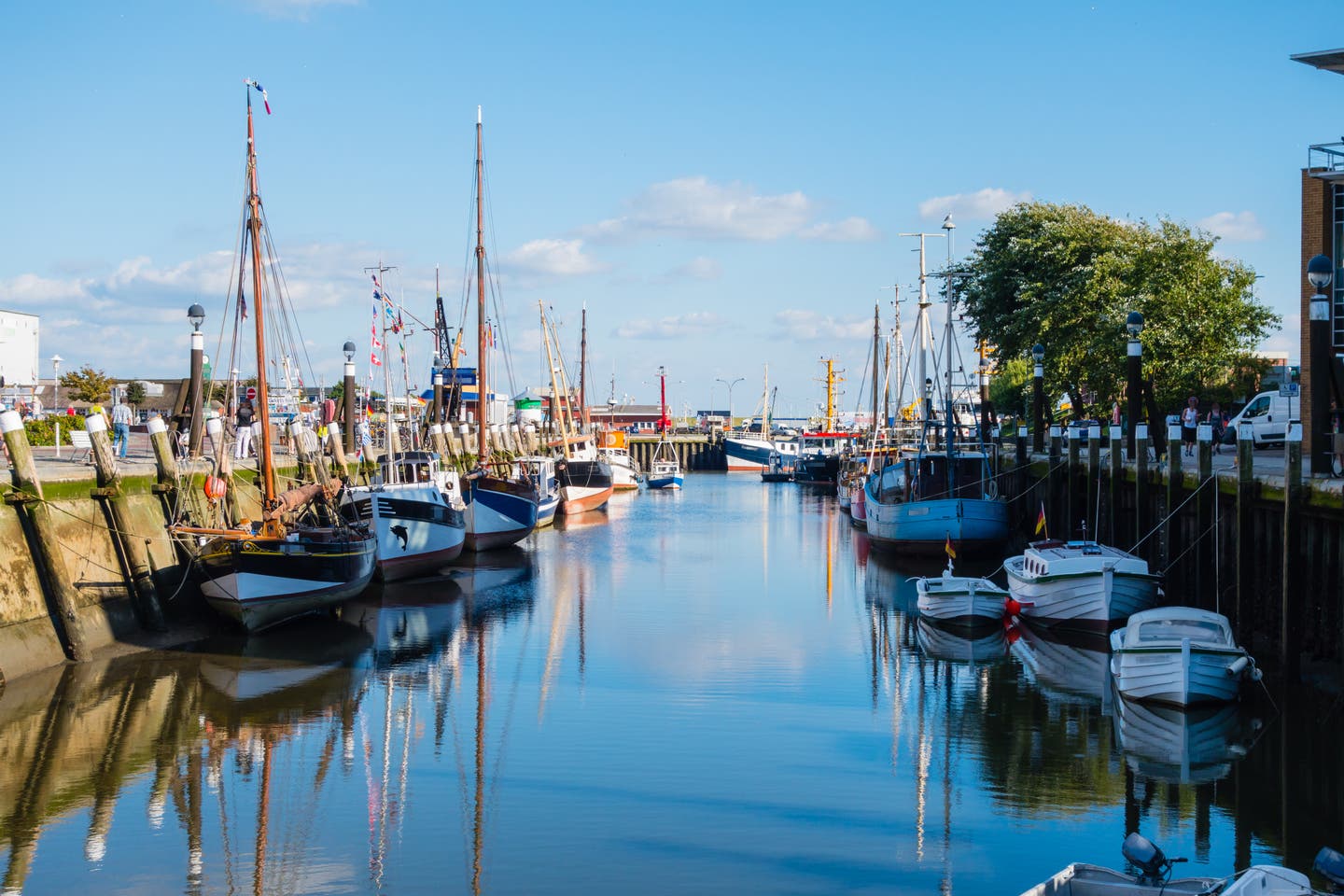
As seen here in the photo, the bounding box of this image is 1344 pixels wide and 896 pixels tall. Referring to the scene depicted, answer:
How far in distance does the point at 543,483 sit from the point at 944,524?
2314cm

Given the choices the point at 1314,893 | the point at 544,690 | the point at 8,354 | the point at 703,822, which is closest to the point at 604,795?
the point at 703,822

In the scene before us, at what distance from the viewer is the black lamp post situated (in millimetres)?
26594

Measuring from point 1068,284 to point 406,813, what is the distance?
41.8m

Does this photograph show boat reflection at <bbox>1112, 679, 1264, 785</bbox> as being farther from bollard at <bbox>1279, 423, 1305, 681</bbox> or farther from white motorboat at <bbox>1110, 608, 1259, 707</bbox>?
bollard at <bbox>1279, 423, 1305, 681</bbox>

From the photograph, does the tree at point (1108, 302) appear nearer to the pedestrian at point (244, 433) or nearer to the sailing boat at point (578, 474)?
the sailing boat at point (578, 474)

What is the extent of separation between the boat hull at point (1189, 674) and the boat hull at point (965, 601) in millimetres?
8359

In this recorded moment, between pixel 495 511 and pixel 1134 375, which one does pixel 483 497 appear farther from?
pixel 1134 375

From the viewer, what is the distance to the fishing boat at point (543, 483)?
53250 mm

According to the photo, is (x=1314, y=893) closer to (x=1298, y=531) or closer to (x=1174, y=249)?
(x=1298, y=531)

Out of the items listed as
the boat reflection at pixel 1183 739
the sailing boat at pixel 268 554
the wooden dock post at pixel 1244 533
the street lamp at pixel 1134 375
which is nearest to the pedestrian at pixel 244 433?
the sailing boat at pixel 268 554

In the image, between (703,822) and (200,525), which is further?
(200,525)

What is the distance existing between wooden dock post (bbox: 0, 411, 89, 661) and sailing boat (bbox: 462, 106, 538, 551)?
2055cm

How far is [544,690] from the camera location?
21984mm

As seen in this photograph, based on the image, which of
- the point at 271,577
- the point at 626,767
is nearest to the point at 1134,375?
the point at 626,767
